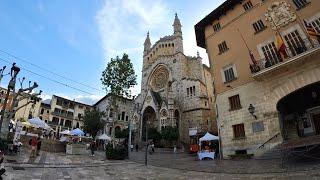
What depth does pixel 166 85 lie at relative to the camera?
5428cm

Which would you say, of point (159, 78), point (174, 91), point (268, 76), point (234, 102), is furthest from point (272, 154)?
point (159, 78)

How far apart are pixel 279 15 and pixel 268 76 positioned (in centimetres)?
551

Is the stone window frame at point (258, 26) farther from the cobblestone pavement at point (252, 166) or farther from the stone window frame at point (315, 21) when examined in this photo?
the cobblestone pavement at point (252, 166)

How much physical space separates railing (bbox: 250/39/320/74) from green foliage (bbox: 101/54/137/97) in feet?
53.7

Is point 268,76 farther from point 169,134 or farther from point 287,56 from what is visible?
point 169,134

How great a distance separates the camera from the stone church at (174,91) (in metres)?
46.9

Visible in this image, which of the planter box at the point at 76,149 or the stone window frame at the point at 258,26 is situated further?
the planter box at the point at 76,149

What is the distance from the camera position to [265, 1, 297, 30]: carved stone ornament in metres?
18.9

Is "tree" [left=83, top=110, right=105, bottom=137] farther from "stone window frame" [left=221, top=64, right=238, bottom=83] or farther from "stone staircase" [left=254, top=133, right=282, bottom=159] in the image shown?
"stone staircase" [left=254, top=133, right=282, bottom=159]

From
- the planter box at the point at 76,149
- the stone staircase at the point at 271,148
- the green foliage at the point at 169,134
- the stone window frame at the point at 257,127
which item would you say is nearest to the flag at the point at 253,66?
the stone window frame at the point at 257,127

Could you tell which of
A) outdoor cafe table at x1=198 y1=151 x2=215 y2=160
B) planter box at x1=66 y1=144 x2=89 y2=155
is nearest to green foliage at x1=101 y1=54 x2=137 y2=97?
planter box at x1=66 y1=144 x2=89 y2=155

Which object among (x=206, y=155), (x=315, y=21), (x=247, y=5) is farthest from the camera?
(x=247, y=5)

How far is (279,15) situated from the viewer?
64.5 ft

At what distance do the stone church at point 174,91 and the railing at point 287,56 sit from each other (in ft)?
81.3
